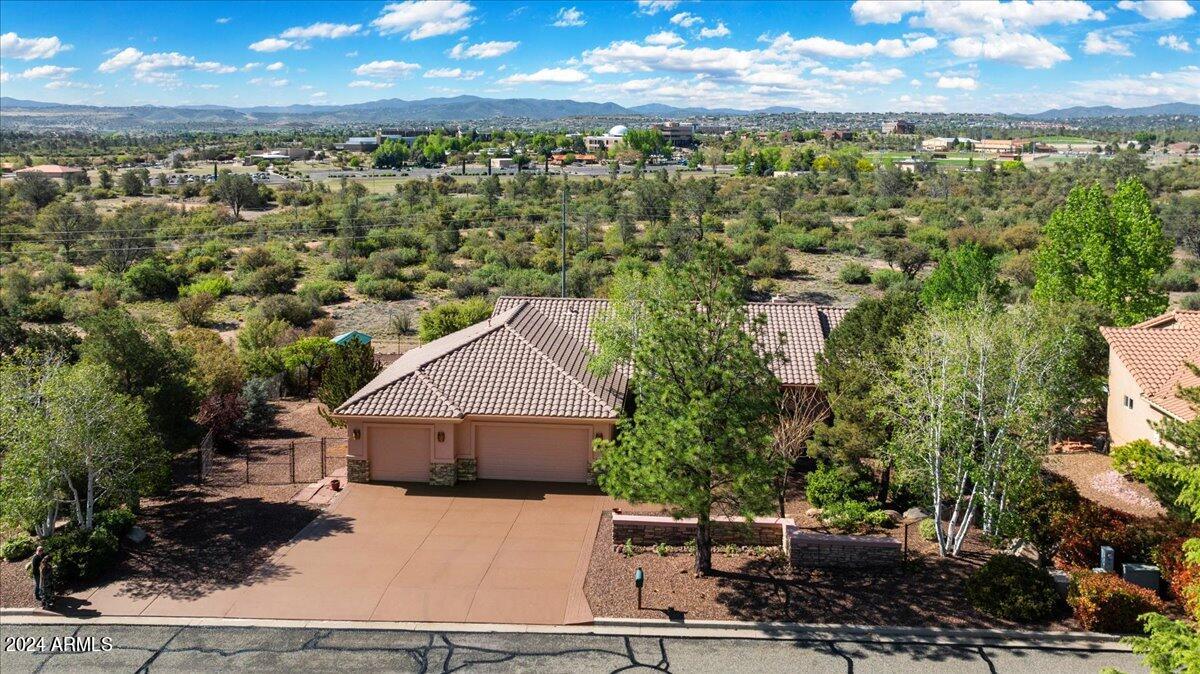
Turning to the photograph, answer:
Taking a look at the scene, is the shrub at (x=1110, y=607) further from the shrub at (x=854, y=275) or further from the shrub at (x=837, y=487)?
the shrub at (x=854, y=275)

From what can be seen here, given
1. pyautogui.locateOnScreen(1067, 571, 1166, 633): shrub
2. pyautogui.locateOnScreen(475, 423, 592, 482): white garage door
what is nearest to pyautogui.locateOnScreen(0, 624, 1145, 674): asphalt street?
pyautogui.locateOnScreen(1067, 571, 1166, 633): shrub

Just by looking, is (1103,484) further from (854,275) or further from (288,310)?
(288,310)

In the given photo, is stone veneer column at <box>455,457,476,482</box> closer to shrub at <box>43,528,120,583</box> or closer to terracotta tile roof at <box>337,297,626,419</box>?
terracotta tile roof at <box>337,297,626,419</box>

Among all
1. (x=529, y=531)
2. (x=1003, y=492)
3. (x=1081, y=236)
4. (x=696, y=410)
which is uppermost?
(x=1081, y=236)

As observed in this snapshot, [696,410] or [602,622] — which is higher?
[696,410]

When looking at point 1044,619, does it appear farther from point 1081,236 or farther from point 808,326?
point 1081,236

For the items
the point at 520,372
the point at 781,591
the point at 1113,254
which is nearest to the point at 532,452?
the point at 520,372

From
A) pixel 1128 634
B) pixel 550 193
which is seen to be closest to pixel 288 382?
pixel 1128 634
